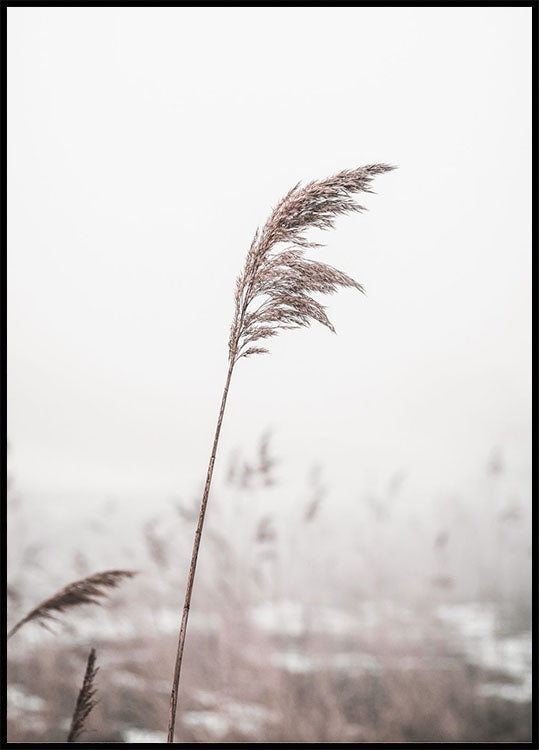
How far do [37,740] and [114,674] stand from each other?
5.18ft

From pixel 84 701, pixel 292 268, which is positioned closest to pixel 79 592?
pixel 84 701

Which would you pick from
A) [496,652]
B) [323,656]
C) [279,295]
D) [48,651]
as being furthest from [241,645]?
[279,295]

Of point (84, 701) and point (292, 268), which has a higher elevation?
point (292, 268)

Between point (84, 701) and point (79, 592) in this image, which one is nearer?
point (84, 701)

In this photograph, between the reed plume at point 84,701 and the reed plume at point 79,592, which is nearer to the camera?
the reed plume at point 84,701

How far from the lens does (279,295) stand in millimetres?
1781

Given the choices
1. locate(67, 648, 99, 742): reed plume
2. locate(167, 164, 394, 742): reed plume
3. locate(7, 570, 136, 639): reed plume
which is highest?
locate(167, 164, 394, 742): reed plume

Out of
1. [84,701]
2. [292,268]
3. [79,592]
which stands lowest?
[84,701]

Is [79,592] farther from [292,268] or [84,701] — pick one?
[292,268]

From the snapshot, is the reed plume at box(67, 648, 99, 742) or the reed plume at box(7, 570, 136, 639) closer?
the reed plume at box(67, 648, 99, 742)

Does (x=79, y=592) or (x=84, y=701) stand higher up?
(x=79, y=592)

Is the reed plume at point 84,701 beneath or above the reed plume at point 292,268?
beneath

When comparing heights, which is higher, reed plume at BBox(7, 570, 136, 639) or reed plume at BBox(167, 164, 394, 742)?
reed plume at BBox(167, 164, 394, 742)
